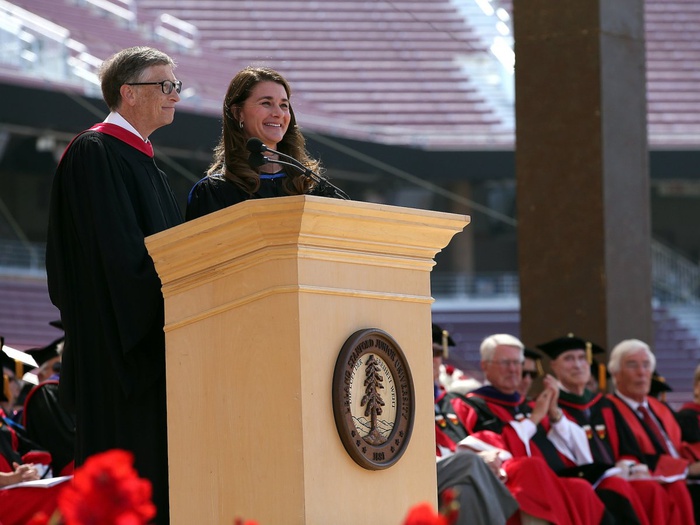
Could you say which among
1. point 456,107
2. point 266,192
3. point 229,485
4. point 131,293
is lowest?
point 229,485

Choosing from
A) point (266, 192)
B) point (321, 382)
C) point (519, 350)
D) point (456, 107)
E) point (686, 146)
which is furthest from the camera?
point (456, 107)

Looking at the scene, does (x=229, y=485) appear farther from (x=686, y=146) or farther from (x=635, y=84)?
(x=686, y=146)

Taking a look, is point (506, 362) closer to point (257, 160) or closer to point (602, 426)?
point (602, 426)

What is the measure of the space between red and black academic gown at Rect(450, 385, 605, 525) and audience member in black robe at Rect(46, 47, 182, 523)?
2978 mm

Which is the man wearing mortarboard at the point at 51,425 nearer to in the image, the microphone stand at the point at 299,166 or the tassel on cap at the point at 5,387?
the tassel on cap at the point at 5,387

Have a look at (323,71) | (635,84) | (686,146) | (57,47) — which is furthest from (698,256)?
(635,84)

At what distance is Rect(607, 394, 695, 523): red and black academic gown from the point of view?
6.62m

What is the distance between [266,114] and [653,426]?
4.54 meters

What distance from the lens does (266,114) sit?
3.47 meters

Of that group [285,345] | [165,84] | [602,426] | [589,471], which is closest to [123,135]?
[165,84]

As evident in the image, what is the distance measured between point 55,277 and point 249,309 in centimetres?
75

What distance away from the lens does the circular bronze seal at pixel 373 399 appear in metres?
2.61

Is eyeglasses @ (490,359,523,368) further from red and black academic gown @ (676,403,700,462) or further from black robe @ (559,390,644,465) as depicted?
red and black academic gown @ (676,403,700,462)

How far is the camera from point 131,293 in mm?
2967
